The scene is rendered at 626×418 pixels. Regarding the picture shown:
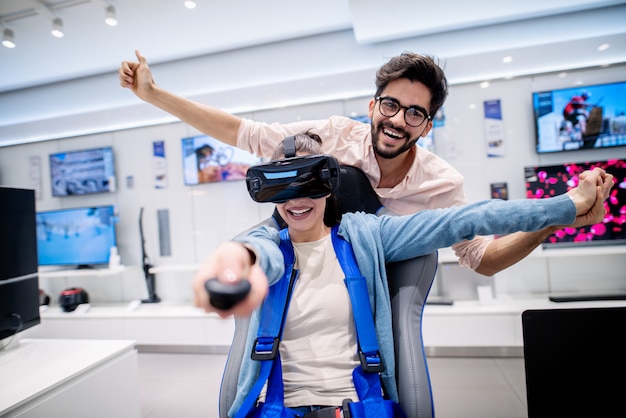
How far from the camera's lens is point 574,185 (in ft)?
9.25

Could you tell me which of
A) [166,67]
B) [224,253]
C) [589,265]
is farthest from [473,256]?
[166,67]

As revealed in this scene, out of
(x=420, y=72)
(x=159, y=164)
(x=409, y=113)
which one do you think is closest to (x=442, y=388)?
(x=409, y=113)

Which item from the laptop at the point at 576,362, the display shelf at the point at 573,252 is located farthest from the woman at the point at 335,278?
the display shelf at the point at 573,252

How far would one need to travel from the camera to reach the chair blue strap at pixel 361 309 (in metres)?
0.98

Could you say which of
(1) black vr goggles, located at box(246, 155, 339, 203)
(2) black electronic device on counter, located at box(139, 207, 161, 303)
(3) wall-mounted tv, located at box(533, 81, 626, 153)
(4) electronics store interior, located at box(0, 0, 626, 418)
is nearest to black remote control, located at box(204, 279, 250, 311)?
(1) black vr goggles, located at box(246, 155, 339, 203)

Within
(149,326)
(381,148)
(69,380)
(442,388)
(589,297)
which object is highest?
(381,148)

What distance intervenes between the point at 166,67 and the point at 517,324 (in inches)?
172

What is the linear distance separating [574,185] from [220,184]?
11.2 feet

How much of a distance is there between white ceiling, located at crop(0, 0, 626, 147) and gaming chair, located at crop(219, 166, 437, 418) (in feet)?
7.89

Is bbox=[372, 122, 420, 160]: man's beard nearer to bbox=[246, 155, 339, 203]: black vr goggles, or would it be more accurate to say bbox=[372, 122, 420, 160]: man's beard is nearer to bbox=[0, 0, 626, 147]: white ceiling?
bbox=[246, 155, 339, 203]: black vr goggles

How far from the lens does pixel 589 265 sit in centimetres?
294

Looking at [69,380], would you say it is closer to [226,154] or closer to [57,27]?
[226,154]

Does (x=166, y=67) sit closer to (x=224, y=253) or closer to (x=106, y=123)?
(x=106, y=123)

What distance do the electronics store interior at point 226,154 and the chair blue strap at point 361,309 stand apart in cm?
49
